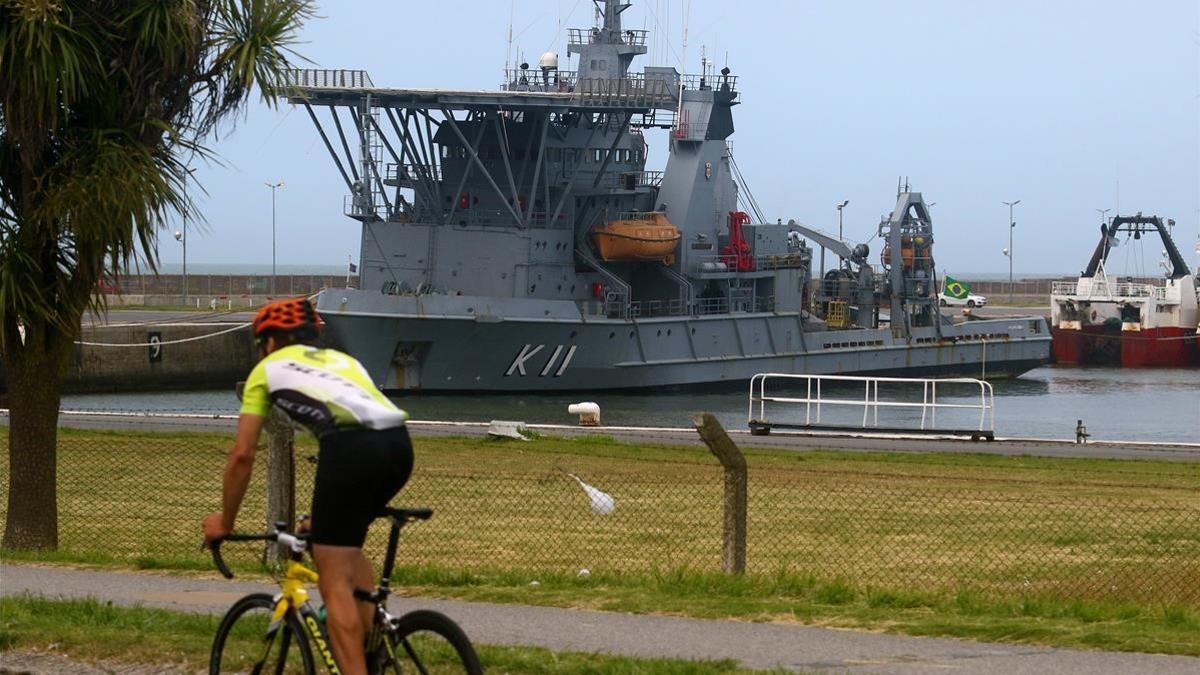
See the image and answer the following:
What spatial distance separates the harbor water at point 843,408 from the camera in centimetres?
4175

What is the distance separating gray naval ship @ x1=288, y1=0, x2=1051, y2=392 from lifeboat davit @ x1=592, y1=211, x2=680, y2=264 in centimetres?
4

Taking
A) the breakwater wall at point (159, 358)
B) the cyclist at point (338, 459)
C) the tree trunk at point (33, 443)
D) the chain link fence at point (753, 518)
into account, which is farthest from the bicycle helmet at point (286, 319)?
the breakwater wall at point (159, 358)

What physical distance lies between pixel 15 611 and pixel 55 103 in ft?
Answer: 12.4

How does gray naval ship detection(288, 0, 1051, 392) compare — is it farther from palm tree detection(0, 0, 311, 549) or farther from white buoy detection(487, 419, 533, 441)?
palm tree detection(0, 0, 311, 549)

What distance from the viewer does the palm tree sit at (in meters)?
11.9

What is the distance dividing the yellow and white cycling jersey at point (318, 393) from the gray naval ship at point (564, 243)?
3931cm

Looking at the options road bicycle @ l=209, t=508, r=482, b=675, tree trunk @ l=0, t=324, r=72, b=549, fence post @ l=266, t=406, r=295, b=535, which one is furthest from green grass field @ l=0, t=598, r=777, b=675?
tree trunk @ l=0, t=324, r=72, b=549

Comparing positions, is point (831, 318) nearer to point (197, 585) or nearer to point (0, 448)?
point (0, 448)

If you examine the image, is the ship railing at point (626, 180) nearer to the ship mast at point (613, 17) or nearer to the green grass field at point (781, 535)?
the ship mast at point (613, 17)

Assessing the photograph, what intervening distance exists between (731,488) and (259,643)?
11.5ft

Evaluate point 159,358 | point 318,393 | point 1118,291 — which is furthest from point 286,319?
point 1118,291

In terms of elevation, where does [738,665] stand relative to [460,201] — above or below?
below

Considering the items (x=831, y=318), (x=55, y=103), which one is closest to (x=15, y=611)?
(x=55, y=103)

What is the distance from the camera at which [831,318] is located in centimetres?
6053
